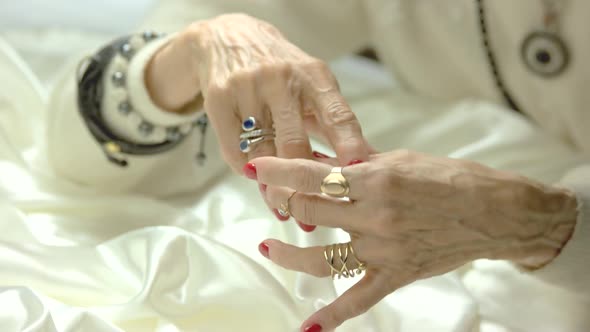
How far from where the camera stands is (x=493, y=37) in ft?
3.54

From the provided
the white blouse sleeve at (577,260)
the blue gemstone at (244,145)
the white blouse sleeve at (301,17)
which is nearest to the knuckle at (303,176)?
the blue gemstone at (244,145)

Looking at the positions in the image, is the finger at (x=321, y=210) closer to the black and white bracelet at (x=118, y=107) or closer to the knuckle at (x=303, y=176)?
the knuckle at (x=303, y=176)

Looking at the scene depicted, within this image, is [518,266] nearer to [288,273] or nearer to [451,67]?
[288,273]

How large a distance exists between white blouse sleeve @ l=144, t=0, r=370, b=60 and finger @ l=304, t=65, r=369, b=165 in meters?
0.38

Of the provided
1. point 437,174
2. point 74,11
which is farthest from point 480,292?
point 74,11

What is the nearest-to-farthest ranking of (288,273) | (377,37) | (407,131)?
(288,273) < (407,131) < (377,37)

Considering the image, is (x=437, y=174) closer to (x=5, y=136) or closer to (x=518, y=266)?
(x=518, y=266)

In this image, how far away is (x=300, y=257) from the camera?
0.71 m

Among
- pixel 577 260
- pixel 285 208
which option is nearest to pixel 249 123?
pixel 285 208

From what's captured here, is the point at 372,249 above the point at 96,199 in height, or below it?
above

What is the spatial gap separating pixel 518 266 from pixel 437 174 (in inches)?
8.6

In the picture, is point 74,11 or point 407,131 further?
point 74,11

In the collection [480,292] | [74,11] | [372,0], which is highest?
[372,0]

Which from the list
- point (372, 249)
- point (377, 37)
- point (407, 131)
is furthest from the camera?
point (377, 37)
